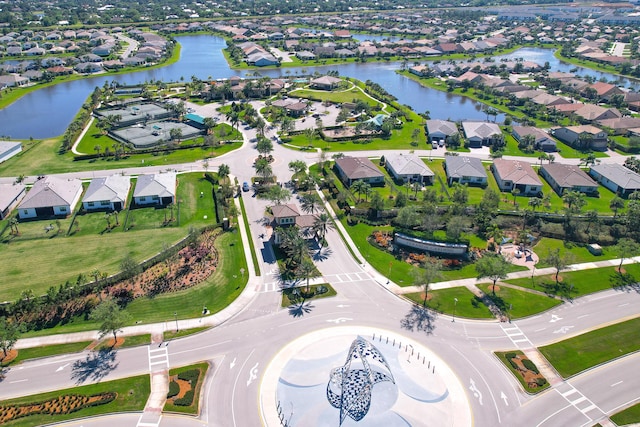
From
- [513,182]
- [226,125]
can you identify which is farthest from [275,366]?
[226,125]

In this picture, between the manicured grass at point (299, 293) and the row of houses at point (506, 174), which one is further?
the row of houses at point (506, 174)

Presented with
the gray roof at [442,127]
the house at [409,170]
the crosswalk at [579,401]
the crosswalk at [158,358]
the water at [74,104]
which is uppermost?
the crosswalk at [158,358]

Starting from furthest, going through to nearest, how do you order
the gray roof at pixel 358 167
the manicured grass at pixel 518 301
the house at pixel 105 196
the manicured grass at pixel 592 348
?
the gray roof at pixel 358 167
the house at pixel 105 196
the manicured grass at pixel 518 301
the manicured grass at pixel 592 348

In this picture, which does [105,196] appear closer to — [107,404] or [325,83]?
[107,404]

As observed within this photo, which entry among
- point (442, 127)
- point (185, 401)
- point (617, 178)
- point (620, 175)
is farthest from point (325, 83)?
point (185, 401)

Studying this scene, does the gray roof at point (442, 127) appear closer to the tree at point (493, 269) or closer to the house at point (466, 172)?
the house at point (466, 172)

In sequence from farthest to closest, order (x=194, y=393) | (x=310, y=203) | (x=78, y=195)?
(x=78, y=195) → (x=310, y=203) → (x=194, y=393)

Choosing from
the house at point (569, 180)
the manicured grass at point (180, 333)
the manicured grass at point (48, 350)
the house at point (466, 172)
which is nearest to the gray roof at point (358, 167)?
the house at point (466, 172)

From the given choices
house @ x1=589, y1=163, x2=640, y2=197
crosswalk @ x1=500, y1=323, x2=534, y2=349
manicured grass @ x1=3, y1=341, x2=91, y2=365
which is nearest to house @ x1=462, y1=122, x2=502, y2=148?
Result: house @ x1=589, y1=163, x2=640, y2=197
